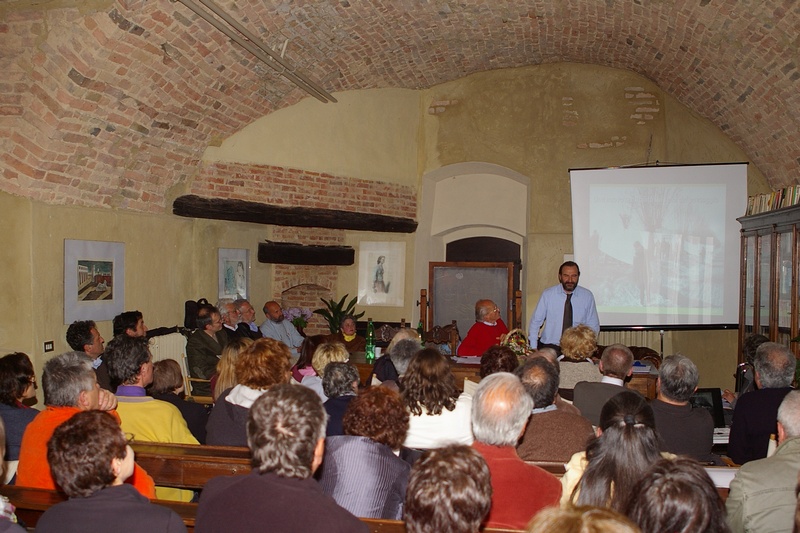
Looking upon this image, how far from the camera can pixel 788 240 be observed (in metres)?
6.94

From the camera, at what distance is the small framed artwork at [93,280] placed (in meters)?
7.05

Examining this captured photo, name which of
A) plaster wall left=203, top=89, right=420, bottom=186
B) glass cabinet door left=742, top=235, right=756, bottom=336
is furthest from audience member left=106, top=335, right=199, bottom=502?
glass cabinet door left=742, top=235, right=756, bottom=336

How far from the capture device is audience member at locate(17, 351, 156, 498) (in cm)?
333

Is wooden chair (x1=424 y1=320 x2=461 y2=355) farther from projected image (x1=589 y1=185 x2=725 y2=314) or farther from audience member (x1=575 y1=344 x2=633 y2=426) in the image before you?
audience member (x1=575 y1=344 x2=633 y2=426)

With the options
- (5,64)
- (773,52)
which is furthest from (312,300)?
(773,52)

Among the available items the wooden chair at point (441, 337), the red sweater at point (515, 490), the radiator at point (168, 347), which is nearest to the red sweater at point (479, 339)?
the wooden chair at point (441, 337)

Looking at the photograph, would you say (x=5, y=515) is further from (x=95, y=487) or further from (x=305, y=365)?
(x=305, y=365)

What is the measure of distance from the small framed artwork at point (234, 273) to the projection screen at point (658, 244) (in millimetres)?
4371

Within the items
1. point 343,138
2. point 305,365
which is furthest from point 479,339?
point 343,138

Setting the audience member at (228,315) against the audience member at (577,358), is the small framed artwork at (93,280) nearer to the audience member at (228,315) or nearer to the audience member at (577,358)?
the audience member at (228,315)

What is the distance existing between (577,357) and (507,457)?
2.87 metres

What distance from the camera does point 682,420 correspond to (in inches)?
155

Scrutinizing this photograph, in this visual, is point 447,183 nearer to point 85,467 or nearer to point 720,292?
point 720,292

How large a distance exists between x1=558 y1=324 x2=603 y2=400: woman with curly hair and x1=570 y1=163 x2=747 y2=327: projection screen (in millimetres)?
3820
